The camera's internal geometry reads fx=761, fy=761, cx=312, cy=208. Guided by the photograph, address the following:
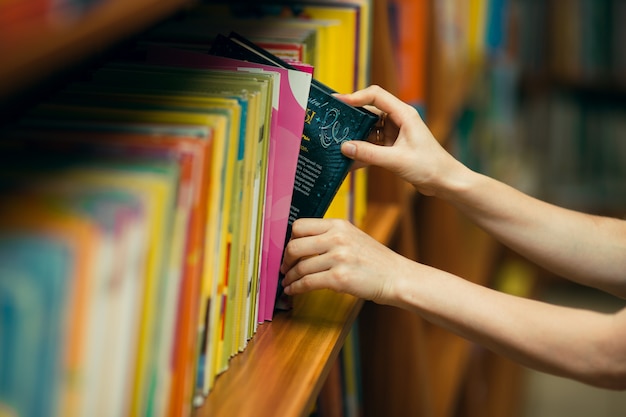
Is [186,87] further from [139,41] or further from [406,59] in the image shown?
[406,59]

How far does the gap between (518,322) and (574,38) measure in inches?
112

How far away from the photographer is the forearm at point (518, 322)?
86cm

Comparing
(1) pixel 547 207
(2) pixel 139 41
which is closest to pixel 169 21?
Result: (2) pixel 139 41

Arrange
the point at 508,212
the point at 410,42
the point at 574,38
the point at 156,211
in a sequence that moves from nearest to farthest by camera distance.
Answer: the point at 156,211
the point at 508,212
the point at 410,42
the point at 574,38

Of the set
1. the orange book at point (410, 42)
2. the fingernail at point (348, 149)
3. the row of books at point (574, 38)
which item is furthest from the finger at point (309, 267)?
the row of books at point (574, 38)

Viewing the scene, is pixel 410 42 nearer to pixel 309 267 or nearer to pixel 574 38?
pixel 309 267

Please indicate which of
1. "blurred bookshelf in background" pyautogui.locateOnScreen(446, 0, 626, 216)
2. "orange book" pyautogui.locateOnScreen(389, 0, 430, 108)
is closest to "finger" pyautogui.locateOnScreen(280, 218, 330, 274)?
"orange book" pyautogui.locateOnScreen(389, 0, 430, 108)

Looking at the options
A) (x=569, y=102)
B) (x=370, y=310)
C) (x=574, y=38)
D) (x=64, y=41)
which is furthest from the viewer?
(x=569, y=102)

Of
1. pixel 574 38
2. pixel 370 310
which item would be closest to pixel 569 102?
pixel 574 38

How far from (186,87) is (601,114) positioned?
3207 mm

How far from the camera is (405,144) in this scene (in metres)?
0.95

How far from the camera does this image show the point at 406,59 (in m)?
1.61

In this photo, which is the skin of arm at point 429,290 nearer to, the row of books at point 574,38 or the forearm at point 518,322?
the forearm at point 518,322

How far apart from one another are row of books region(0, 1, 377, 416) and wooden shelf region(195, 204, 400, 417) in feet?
0.07
